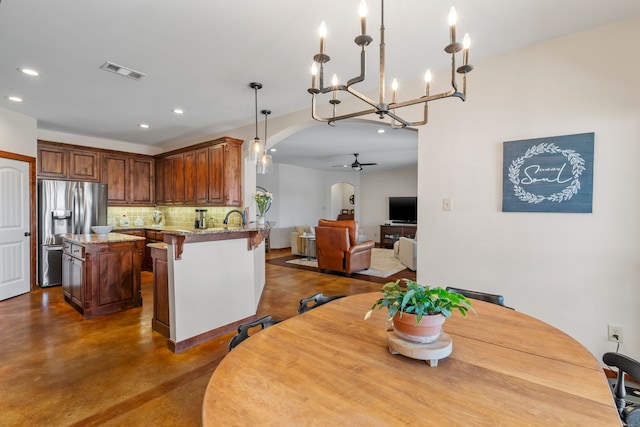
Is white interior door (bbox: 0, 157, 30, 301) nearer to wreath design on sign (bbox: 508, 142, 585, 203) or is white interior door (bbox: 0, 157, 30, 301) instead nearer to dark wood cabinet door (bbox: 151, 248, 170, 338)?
dark wood cabinet door (bbox: 151, 248, 170, 338)

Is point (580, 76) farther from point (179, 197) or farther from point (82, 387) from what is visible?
point (179, 197)

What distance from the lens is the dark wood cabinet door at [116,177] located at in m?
5.48

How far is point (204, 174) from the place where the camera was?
4984mm

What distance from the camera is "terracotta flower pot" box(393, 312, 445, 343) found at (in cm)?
105

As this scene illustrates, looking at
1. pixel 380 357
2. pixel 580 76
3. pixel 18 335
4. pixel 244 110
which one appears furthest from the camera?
pixel 244 110

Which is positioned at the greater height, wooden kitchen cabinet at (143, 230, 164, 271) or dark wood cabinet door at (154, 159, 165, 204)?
dark wood cabinet door at (154, 159, 165, 204)

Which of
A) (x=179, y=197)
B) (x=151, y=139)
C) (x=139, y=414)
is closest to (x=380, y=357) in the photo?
(x=139, y=414)

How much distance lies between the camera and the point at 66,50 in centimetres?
250

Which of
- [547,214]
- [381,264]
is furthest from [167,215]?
[547,214]

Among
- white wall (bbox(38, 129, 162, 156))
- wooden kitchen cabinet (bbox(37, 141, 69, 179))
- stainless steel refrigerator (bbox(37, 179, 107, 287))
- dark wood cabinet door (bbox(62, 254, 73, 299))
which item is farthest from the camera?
white wall (bbox(38, 129, 162, 156))

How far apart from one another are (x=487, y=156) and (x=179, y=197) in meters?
4.99

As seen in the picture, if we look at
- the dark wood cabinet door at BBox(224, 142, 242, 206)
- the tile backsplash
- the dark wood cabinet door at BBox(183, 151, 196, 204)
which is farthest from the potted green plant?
the dark wood cabinet door at BBox(183, 151, 196, 204)

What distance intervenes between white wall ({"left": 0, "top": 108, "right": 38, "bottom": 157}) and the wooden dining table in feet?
16.6

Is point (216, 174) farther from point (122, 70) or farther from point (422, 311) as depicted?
point (422, 311)
